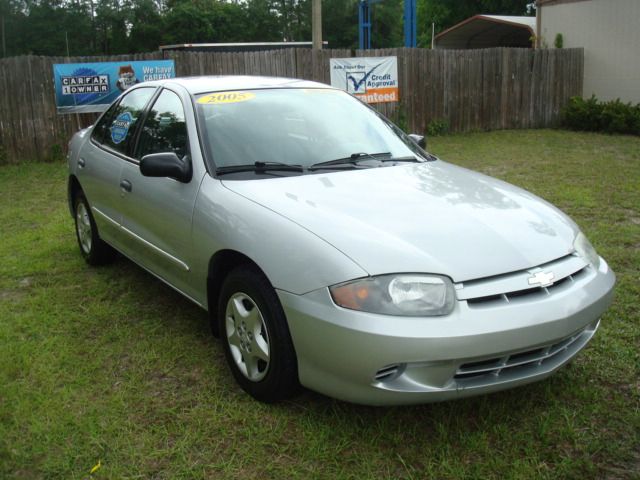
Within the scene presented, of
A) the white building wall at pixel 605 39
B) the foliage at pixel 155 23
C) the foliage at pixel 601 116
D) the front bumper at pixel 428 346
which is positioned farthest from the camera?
the foliage at pixel 155 23

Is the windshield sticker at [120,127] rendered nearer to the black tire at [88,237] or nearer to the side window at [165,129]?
the side window at [165,129]

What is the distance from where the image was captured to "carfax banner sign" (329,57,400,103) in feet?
44.8

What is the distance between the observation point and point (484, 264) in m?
2.71

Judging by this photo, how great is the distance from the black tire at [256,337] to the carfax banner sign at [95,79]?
370 inches

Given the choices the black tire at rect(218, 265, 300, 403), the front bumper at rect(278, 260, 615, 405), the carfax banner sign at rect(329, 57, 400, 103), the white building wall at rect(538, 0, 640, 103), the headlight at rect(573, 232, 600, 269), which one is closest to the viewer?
the front bumper at rect(278, 260, 615, 405)

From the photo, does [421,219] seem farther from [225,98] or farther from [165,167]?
[225,98]

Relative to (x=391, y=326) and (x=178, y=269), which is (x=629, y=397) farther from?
(x=178, y=269)

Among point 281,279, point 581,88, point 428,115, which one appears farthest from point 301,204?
point 581,88

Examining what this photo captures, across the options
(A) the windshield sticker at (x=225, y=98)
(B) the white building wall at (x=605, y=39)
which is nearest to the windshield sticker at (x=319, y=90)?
(A) the windshield sticker at (x=225, y=98)

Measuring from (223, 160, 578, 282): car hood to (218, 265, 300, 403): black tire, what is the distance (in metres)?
0.38

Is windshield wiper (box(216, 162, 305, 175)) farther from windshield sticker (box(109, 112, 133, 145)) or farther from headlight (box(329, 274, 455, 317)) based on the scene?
windshield sticker (box(109, 112, 133, 145))

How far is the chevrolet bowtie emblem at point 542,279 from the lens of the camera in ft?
8.98

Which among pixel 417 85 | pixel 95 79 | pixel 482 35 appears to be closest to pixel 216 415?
pixel 95 79

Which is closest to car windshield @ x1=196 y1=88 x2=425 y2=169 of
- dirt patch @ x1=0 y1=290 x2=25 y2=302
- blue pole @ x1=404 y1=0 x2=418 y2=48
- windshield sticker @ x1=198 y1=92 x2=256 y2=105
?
windshield sticker @ x1=198 y1=92 x2=256 y2=105
